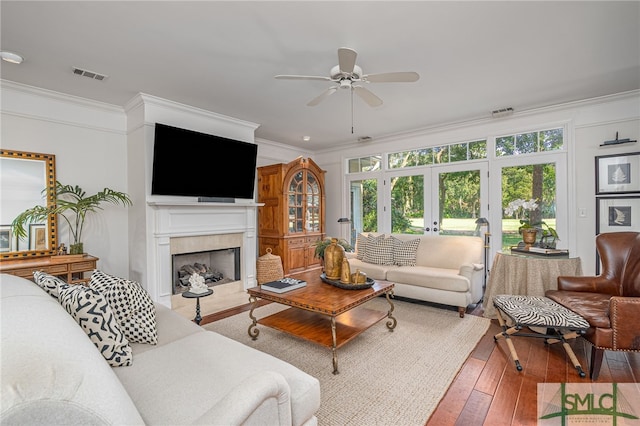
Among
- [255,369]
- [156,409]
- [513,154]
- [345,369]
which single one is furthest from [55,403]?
[513,154]

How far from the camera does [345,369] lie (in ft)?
7.51

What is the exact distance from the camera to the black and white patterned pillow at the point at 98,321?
1.39 meters

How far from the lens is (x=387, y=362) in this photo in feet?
7.84

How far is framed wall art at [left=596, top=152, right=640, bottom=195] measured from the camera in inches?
139

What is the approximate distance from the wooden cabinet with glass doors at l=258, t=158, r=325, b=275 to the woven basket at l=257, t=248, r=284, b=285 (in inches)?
7.6

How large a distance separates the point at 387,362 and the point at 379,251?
6.63 feet

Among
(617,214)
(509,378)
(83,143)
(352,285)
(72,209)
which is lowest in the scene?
(509,378)

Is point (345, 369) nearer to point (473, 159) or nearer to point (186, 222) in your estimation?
point (186, 222)

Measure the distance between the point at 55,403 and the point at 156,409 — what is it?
64cm

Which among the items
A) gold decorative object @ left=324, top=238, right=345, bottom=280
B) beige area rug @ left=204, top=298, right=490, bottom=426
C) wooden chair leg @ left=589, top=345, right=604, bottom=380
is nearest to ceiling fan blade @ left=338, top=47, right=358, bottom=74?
gold decorative object @ left=324, top=238, right=345, bottom=280

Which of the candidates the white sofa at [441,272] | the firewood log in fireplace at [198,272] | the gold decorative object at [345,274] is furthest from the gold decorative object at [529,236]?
the firewood log in fireplace at [198,272]

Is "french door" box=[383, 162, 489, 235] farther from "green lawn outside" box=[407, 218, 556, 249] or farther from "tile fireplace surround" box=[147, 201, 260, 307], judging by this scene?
"tile fireplace surround" box=[147, 201, 260, 307]

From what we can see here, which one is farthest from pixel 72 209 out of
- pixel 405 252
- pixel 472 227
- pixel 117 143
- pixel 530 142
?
pixel 530 142

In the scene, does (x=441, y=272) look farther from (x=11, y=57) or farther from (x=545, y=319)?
(x=11, y=57)
